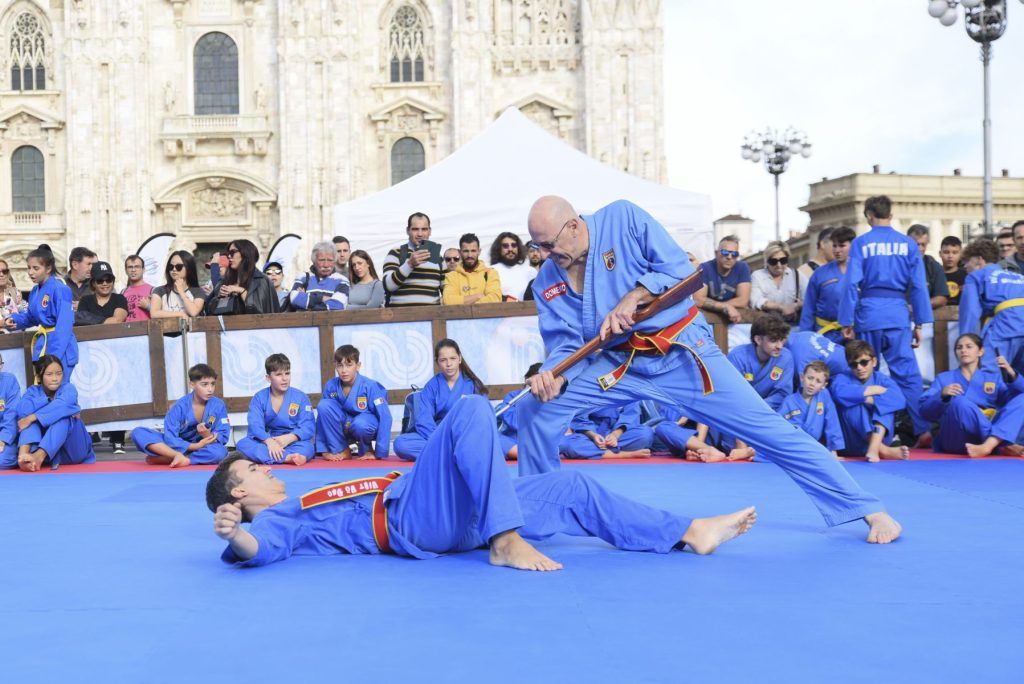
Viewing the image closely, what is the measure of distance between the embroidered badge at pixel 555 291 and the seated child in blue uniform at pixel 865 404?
463 centimetres

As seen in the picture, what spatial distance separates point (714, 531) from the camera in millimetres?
5203

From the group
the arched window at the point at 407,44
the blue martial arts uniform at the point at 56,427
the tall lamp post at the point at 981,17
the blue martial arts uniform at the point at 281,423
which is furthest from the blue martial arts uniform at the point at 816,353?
the arched window at the point at 407,44

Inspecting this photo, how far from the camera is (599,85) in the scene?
35969mm

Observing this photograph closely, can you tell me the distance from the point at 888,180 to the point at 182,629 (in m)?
62.1

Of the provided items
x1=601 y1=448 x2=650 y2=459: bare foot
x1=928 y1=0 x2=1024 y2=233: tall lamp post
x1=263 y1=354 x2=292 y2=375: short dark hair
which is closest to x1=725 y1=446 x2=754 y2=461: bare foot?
x1=601 y1=448 x2=650 y2=459: bare foot

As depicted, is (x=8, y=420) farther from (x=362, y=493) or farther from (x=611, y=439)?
(x=362, y=493)

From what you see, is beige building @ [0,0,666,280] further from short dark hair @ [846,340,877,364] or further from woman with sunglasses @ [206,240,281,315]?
short dark hair @ [846,340,877,364]

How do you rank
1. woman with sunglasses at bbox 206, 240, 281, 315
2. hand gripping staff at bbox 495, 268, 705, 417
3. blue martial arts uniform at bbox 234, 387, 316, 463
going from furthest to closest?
1. woman with sunglasses at bbox 206, 240, 281, 315
2. blue martial arts uniform at bbox 234, 387, 316, 463
3. hand gripping staff at bbox 495, 268, 705, 417

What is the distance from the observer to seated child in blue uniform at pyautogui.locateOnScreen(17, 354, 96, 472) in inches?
391

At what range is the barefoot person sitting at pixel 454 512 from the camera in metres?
4.84

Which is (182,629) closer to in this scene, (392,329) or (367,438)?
(367,438)

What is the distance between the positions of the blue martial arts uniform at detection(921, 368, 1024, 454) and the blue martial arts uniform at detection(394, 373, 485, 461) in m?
4.06

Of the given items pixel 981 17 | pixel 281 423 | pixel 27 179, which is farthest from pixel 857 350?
pixel 27 179

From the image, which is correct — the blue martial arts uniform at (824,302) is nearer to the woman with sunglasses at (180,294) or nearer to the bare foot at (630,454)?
the bare foot at (630,454)
